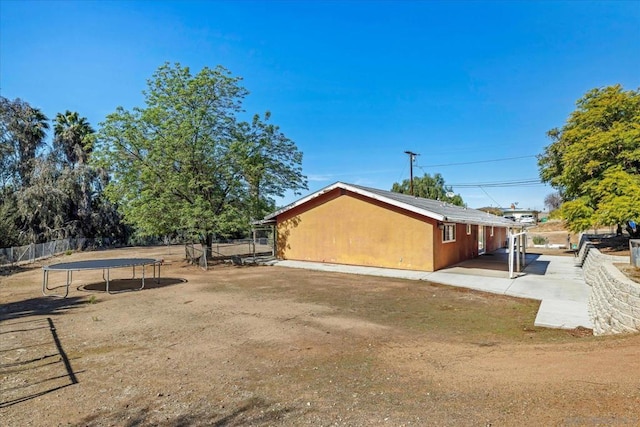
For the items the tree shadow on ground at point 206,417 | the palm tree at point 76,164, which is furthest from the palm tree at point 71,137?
the tree shadow on ground at point 206,417

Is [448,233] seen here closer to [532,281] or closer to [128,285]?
[532,281]

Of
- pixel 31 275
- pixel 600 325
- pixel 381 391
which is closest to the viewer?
pixel 381 391

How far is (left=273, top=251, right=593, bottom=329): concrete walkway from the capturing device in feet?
27.3

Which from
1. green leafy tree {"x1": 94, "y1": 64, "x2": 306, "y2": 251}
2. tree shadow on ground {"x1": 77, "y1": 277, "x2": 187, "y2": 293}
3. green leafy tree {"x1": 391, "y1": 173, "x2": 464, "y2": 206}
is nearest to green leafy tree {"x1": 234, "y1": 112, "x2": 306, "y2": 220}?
green leafy tree {"x1": 94, "y1": 64, "x2": 306, "y2": 251}

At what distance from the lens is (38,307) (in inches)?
378

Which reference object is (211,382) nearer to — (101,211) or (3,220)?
(3,220)

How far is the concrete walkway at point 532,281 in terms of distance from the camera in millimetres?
8328

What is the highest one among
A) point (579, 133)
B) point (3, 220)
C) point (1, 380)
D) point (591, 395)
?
point (579, 133)

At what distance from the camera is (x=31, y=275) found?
16469 millimetres

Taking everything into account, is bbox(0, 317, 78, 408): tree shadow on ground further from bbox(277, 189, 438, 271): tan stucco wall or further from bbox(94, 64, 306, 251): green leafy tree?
bbox(277, 189, 438, 271): tan stucco wall

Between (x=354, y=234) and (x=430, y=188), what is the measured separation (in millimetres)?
33438

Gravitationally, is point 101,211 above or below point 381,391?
above

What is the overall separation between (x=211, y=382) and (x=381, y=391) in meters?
2.22

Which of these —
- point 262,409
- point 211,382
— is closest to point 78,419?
point 211,382
